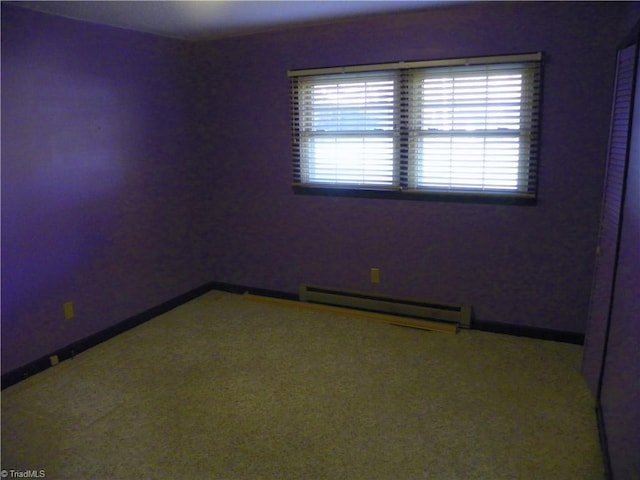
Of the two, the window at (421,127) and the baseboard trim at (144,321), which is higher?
the window at (421,127)

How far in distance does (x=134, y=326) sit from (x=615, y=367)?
313 cm

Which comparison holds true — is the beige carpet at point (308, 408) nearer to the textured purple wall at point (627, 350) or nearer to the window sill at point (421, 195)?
the textured purple wall at point (627, 350)

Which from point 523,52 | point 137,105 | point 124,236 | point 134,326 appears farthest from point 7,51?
point 523,52

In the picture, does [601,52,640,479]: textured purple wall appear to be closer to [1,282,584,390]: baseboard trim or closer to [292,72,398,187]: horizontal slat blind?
[1,282,584,390]: baseboard trim

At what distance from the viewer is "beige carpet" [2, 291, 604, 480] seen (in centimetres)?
219

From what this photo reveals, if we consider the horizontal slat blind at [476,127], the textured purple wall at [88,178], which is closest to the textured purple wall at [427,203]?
the horizontal slat blind at [476,127]

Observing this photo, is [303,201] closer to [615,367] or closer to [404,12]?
[404,12]

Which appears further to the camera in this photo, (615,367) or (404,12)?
(404,12)

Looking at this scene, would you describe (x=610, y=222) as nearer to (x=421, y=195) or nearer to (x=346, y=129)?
(x=421, y=195)

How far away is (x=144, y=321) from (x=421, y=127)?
8.34 ft

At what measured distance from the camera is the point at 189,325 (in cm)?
379

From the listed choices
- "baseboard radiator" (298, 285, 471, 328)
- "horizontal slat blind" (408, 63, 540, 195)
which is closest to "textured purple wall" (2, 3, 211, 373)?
"baseboard radiator" (298, 285, 471, 328)

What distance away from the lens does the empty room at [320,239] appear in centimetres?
234

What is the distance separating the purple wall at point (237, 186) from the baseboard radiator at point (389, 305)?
0.26 ft
